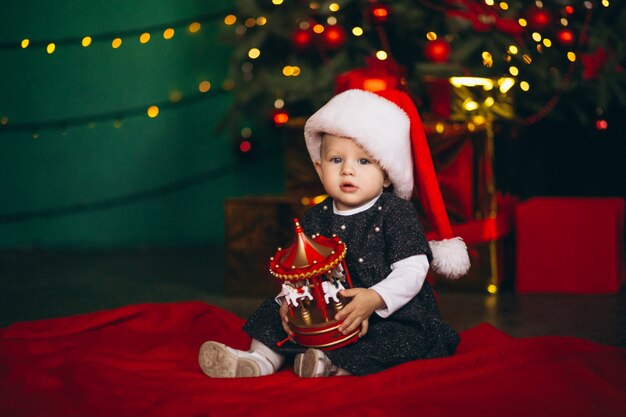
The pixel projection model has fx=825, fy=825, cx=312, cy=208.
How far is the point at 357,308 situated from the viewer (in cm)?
158

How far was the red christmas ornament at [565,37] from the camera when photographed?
9.46ft

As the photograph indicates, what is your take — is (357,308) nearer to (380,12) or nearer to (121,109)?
(380,12)

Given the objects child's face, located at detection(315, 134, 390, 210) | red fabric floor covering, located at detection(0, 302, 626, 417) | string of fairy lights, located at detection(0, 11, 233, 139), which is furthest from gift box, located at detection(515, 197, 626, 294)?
string of fairy lights, located at detection(0, 11, 233, 139)

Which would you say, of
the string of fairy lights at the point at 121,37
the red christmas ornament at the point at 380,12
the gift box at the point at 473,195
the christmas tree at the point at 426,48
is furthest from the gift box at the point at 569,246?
the string of fairy lights at the point at 121,37

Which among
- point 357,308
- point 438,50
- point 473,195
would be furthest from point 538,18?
point 357,308

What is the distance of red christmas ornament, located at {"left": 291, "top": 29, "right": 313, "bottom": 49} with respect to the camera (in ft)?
9.38

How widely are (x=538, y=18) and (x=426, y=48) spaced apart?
0.47m

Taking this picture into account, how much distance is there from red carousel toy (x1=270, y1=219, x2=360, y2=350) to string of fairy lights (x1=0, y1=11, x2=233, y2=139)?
2.16m

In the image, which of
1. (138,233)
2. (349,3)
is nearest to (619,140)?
(349,3)

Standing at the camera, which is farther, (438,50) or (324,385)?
(438,50)

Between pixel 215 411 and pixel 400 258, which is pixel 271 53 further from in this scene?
pixel 215 411

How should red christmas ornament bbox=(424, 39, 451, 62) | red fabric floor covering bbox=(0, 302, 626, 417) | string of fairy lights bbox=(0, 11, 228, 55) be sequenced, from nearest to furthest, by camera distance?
red fabric floor covering bbox=(0, 302, 626, 417) → red christmas ornament bbox=(424, 39, 451, 62) → string of fairy lights bbox=(0, 11, 228, 55)

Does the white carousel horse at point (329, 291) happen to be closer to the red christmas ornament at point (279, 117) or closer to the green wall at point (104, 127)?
the red christmas ornament at point (279, 117)

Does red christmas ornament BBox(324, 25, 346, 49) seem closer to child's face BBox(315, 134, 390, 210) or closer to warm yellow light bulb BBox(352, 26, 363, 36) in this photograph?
warm yellow light bulb BBox(352, 26, 363, 36)
